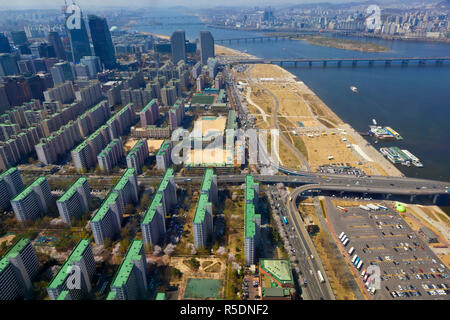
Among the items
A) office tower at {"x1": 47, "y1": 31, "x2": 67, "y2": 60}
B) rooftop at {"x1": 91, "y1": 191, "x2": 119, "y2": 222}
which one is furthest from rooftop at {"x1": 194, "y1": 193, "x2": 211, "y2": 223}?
office tower at {"x1": 47, "y1": 31, "x2": 67, "y2": 60}

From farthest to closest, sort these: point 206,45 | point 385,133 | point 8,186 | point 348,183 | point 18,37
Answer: point 18,37 → point 206,45 → point 385,133 → point 348,183 → point 8,186

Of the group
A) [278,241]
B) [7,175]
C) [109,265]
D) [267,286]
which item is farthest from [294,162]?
[7,175]

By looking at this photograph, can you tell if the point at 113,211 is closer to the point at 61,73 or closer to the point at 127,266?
the point at 127,266

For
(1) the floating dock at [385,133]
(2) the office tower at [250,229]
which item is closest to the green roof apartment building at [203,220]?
(2) the office tower at [250,229]

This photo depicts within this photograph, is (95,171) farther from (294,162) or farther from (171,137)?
(294,162)

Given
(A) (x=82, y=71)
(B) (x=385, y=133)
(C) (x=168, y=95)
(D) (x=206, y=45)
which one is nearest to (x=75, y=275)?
(C) (x=168, y=95)

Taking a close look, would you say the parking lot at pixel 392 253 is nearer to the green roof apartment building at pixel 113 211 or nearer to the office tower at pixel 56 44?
the green roof apartment building at pixel 113 211
